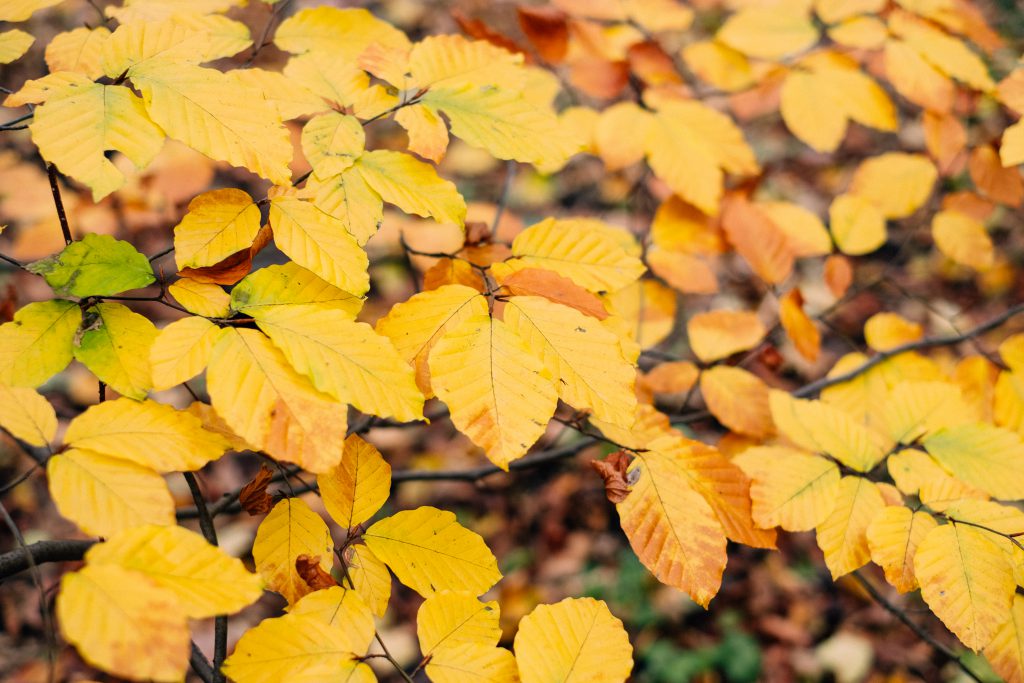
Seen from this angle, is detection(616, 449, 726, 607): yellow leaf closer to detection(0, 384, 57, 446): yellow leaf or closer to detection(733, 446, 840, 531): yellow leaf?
detection(733, 446, 840, 531): yellow leaf

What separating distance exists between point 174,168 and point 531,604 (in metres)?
1.66

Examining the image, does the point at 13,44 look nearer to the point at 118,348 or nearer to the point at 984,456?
the point at 118,348

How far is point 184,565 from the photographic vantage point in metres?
0.60

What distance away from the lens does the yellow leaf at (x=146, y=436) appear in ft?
2.22

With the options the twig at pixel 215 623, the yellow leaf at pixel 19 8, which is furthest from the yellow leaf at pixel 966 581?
the yellow leaf at pixel 19 8

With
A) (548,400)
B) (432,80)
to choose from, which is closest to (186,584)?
(548,400)

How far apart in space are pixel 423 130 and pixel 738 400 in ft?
2.34

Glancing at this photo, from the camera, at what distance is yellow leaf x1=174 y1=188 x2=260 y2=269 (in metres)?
0.76

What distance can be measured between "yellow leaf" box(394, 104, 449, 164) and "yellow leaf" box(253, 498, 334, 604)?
469mm

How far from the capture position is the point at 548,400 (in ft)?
2.33

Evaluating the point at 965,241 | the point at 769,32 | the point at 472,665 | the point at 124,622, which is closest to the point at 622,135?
the point at 769,32

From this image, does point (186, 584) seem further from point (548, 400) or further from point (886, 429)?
point (886, 429)

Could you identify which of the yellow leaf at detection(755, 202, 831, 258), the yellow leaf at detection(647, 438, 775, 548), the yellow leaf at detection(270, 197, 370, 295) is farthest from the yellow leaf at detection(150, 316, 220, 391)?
the yellow leaf at detection(755, 202, 831, 258)

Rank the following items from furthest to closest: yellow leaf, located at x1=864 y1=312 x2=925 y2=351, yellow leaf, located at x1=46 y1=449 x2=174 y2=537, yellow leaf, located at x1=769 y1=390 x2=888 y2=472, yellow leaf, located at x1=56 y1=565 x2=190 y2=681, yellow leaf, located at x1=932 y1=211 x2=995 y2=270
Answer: yellow leaf, located at x1=932 y1=211 x2=995 y2=270 < yellow leaf, located at x1=864 y1=312 x2=925 y2=351 < yellow leaf, located at x1=769 y1=390 x2=888 y2=472 < yellow leaf, located at x1=46 y1=449 x2=174 y2=537 < yellow leaf, located at x1=56 y1=565 x2=190 y2=681
